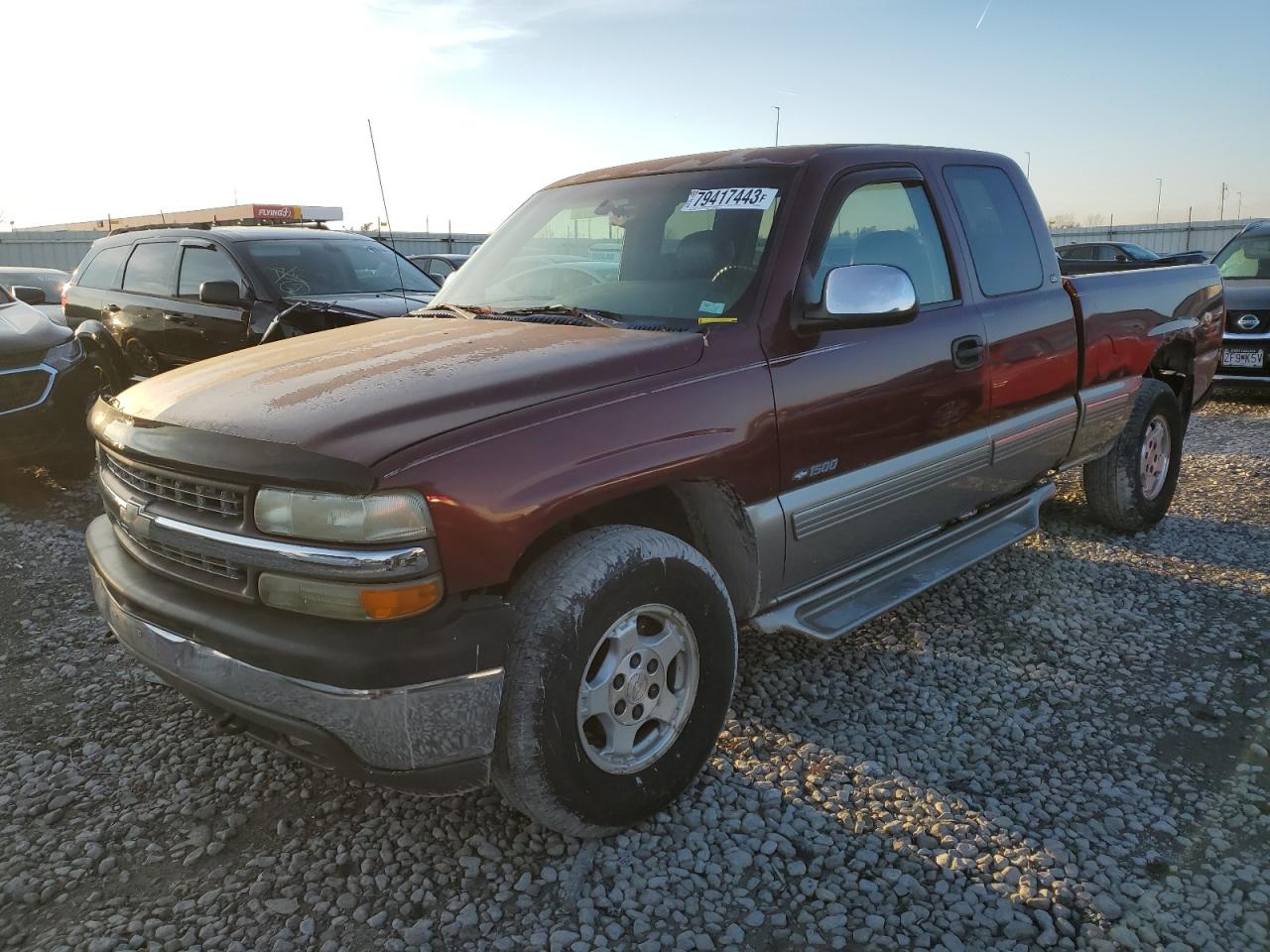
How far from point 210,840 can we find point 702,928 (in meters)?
1.45

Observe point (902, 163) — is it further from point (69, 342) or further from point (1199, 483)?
point (69, 342)

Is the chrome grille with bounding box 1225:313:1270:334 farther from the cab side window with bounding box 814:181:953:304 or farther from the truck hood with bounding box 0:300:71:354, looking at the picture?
the truck hood with bounding box 0:300:71:354

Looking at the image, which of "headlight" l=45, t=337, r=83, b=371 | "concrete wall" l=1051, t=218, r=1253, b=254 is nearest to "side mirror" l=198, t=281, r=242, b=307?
"headlight" l=45, t=337, r=83, b=371

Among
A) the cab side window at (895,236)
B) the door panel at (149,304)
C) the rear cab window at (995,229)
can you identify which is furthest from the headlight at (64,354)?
the rear cab window at (995,229)

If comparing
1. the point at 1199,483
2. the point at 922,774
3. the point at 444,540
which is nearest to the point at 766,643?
the point at 922,774

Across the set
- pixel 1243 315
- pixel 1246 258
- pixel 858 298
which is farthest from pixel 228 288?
pixel 1246 258

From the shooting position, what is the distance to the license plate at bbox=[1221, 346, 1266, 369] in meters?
9.07

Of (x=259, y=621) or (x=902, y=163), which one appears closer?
(x=259, y=621)

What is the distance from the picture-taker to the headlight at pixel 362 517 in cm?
212

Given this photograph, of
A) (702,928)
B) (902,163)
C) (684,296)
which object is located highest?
(902,163)

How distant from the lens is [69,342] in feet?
22.3

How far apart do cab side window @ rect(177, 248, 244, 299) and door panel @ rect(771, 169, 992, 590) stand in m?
5.11

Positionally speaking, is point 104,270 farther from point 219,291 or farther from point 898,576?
point 898,576

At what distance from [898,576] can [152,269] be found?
271 inches
